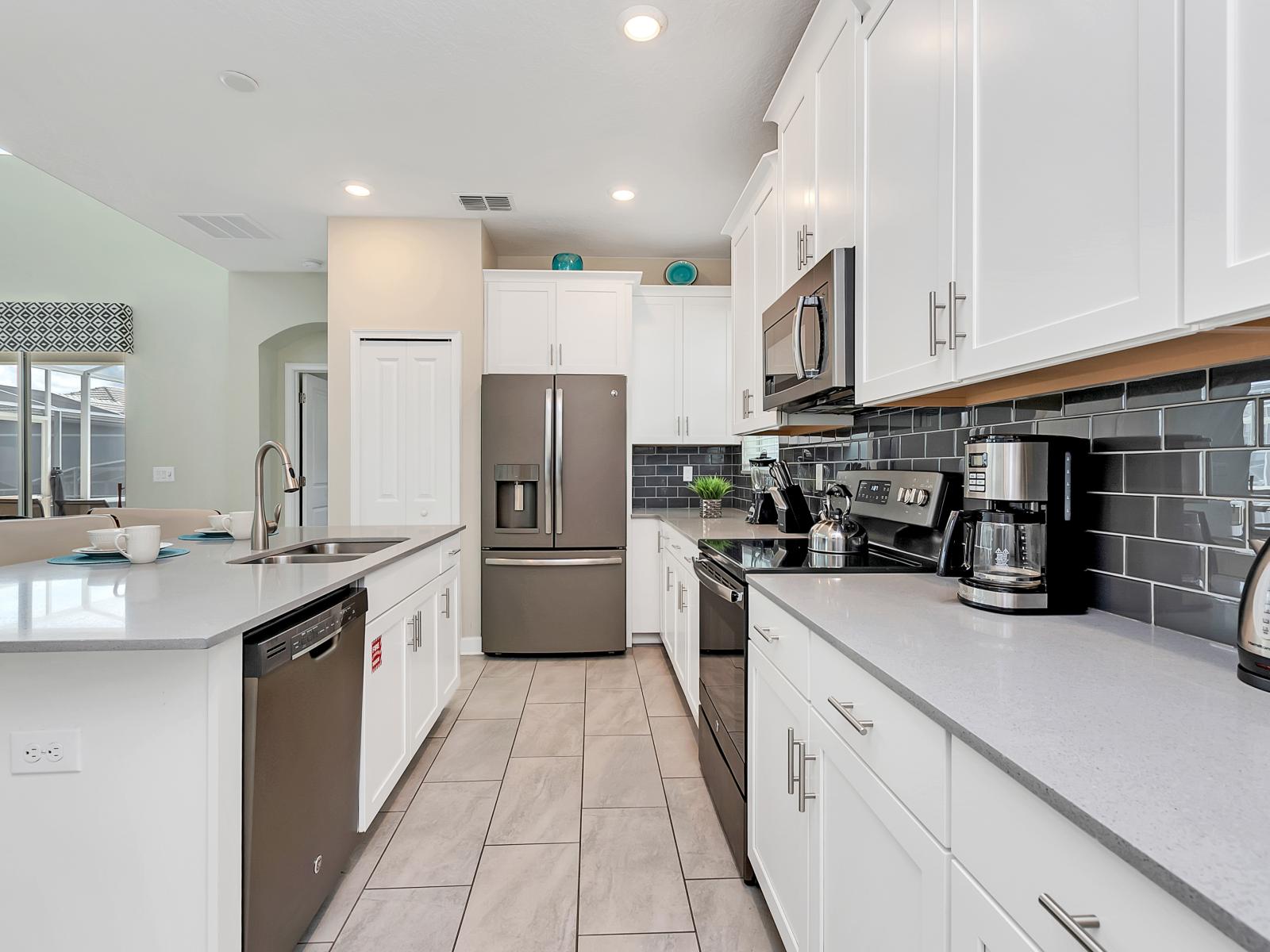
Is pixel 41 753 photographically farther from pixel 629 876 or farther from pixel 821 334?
pixel 821 334

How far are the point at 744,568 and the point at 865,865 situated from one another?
0.83 metres

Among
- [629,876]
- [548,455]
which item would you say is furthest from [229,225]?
[629,876]

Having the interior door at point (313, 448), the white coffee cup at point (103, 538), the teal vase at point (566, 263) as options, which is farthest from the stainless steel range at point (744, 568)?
the interior door at point (313, 448)

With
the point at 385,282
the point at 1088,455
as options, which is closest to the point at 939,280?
the point at 1088,455

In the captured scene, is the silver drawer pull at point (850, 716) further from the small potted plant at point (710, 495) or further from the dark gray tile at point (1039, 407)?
the small potted plant at point (710, 495)

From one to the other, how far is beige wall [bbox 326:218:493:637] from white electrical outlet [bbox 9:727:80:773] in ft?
9.20

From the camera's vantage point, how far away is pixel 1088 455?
4.16 ft

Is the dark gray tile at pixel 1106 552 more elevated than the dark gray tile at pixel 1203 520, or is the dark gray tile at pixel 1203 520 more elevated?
the dark gray tile at pixel 1203 520

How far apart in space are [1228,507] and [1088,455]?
11.3 inches

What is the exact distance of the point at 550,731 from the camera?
9.24 feet

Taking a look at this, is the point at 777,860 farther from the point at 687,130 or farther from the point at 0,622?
the point at 687,130

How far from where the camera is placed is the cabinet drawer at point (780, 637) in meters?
1.30

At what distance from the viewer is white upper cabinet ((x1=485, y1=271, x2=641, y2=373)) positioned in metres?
4.03

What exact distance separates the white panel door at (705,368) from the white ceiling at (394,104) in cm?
61
